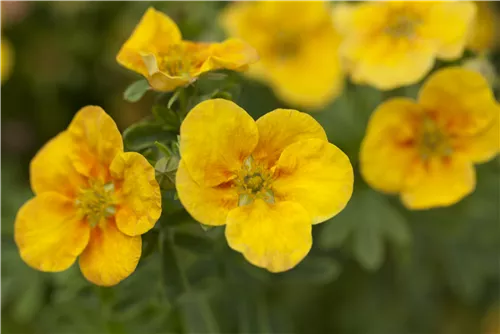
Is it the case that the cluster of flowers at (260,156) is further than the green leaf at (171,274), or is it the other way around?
the green leaf at (171,274)

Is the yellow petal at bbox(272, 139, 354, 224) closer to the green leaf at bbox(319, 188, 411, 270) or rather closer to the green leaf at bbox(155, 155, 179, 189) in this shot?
the green leaf at bbox(155, 155, 179, 189)

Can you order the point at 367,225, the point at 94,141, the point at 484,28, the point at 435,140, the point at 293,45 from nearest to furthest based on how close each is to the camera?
the point at 94,141
the point at 435,140
the point at 367,225
the point at 484,28
the point at 293,45

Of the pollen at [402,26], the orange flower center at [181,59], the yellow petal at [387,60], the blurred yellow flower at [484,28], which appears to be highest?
the orange flower center at [181,59]

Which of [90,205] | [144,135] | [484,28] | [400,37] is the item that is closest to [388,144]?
[400,37]

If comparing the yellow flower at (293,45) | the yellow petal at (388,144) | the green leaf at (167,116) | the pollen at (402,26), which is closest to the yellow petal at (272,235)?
the green leaf at (167,116)

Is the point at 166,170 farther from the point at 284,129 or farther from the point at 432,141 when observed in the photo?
the point at 432,141

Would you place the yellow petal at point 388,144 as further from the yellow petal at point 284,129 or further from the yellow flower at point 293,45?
the yellow flower at point 293,45

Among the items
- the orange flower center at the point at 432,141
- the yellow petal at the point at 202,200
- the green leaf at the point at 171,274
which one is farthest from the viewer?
the orange flower center at the point at 432,141
